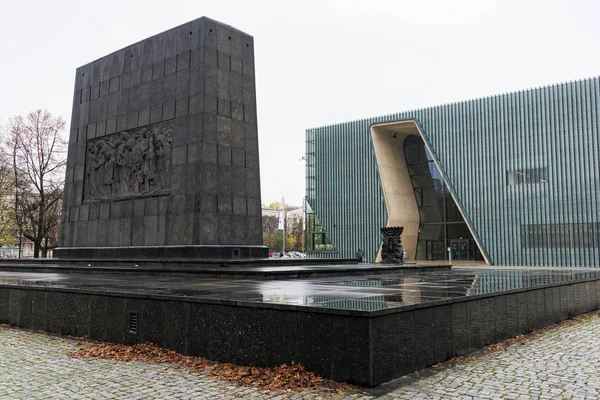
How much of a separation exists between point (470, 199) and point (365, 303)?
4233cm

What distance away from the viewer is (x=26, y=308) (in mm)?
10438

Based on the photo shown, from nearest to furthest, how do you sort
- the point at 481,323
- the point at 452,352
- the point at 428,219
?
the point at 452,352 → the point at 481,323 → the point at 428,219

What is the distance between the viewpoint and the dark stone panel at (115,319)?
8586 mm

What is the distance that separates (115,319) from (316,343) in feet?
14.0

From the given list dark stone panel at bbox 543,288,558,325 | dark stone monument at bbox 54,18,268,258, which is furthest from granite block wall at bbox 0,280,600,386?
dark stone monument at bbox 54,18,268,258

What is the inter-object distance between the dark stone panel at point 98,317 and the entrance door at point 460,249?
45.7m

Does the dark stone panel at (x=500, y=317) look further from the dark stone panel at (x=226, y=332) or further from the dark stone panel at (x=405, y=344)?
the dark stone panel at (x=226, y=332)

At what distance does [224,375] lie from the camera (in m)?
6.53

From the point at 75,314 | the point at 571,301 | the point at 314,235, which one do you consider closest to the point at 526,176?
the point at 314,235

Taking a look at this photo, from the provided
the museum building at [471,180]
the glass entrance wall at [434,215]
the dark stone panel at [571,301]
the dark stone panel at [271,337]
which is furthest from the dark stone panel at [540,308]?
the glass entrance wall at [434,215]

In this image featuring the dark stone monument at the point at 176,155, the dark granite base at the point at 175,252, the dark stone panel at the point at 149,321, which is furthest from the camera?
the dark stone monument at the point at 176,155

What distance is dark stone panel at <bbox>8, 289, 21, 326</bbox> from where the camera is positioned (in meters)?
10.6

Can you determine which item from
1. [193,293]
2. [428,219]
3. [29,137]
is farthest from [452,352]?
[428,219]

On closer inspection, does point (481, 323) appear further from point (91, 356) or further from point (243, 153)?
point (243, 153)
